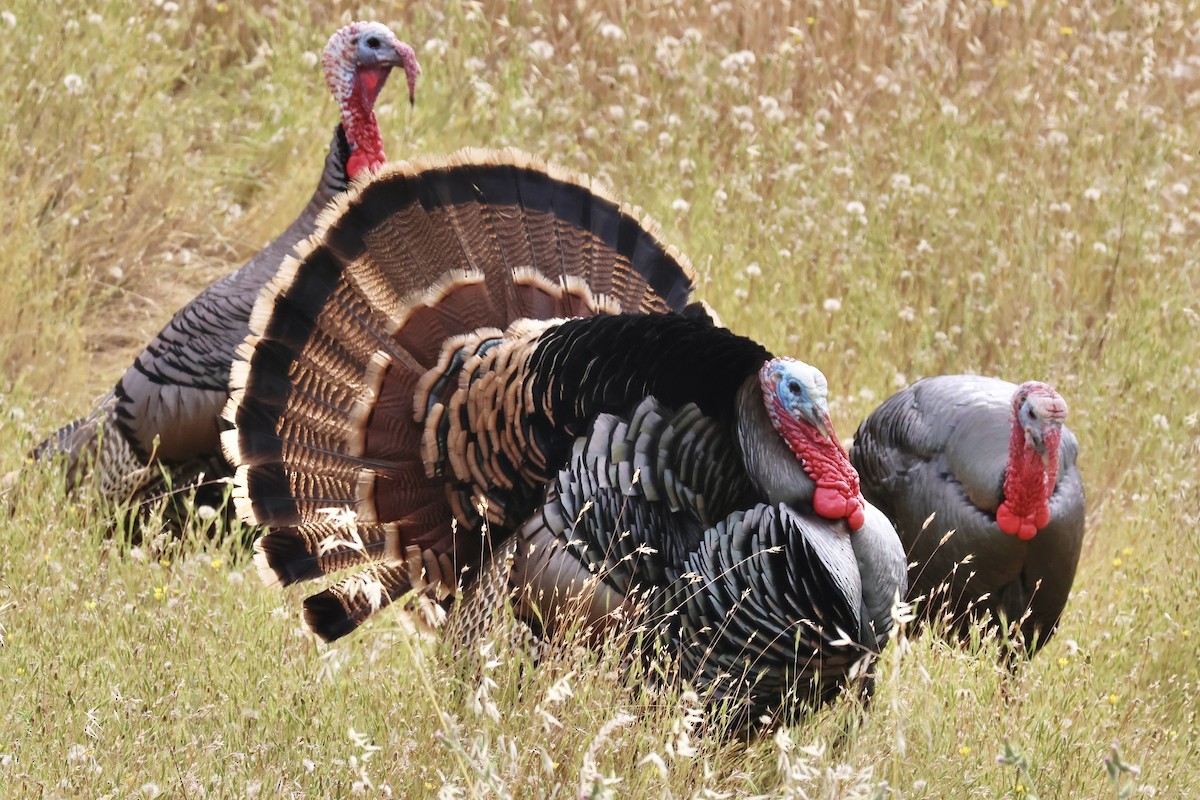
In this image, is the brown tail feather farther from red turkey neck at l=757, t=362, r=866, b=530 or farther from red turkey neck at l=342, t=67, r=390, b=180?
red turkey neck at l=342, t=67, r=390, b=180

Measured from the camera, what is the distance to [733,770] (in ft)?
11.0

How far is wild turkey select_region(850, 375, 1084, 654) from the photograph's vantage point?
13.8 ft

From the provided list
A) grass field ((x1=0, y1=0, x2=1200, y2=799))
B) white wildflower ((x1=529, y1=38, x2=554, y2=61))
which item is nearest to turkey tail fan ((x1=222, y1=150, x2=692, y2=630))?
grass field ((x1=0, y1=0, x2=1200, y2=799))

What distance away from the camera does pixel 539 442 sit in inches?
138

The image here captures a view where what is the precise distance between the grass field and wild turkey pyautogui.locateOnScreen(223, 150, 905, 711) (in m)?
0.19

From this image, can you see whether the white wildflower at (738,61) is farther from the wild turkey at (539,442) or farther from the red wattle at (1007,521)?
the red wattle at (1007,521)

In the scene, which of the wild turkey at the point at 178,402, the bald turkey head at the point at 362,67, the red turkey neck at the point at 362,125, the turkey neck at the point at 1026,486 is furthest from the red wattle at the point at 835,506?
the bald turkey head at the point at 362,67

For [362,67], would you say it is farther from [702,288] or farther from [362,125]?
[702,288]

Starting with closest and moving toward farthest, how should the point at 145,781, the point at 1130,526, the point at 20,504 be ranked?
the point at 145,781 < the point at 20,504 < the point at 1130,526

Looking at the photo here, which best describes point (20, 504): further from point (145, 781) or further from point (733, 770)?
point (733, 770)

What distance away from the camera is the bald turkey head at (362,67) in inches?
195

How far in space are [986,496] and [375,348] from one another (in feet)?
5.60

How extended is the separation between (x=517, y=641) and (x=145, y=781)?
2.79ft

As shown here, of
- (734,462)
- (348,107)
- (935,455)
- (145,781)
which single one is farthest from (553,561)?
(348,107)
